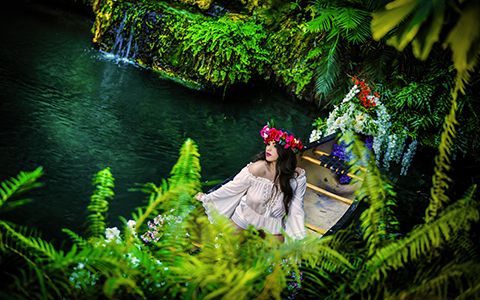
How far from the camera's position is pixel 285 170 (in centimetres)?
459

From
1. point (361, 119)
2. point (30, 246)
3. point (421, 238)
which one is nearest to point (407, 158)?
point (361, 119)

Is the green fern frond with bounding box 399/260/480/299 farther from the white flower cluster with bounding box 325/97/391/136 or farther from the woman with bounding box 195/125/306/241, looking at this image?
the white flower cluster with bounding box 325/97/391/136

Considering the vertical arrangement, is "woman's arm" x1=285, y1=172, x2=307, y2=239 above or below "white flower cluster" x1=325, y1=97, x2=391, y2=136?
below

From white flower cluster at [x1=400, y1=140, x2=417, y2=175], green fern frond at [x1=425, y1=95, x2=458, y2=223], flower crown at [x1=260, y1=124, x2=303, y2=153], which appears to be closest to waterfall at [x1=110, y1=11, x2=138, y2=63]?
white flower cluster at [x1=400, y1=140, x2=417, y2=175]

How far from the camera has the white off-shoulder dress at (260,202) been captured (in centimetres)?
462

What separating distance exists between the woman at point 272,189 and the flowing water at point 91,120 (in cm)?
180

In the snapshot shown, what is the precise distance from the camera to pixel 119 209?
5848 mm

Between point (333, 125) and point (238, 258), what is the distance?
6.00m

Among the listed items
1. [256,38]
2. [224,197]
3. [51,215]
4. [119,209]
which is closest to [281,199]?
[224,197]

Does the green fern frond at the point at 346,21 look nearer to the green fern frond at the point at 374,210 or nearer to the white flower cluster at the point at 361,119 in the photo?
the white flower cluster at the point at 361,119

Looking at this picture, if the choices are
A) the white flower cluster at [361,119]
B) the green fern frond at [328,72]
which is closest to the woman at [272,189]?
the white flower cluster at [361,119]

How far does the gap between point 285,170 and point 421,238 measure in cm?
289

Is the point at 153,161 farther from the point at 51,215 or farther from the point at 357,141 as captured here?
the point at 357,141

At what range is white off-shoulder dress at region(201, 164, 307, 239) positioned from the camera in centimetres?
462
